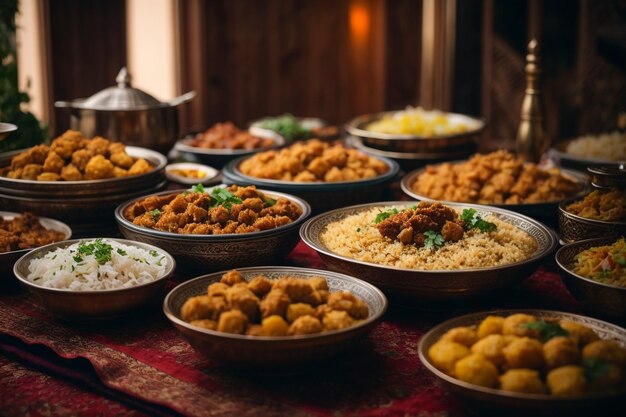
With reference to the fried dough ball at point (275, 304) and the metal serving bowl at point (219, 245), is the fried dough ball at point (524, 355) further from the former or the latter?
the metal serving bowl at point (219, 245)

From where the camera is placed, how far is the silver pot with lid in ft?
10.7

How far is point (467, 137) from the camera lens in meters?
3.71

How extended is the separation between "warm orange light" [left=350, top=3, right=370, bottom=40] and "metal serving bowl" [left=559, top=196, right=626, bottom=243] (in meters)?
5.12

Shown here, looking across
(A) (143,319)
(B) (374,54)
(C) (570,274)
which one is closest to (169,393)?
(A) (143,319)

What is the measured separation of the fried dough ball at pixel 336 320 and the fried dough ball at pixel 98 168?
139 centimetres

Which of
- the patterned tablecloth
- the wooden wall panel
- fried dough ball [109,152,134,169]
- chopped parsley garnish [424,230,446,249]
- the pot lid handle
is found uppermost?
the wooden wall panel

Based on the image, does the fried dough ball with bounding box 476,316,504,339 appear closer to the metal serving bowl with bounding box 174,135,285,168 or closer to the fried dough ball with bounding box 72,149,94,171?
the fried dough ball with bounding box 72,149,94,171

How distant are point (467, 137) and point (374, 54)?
375cm

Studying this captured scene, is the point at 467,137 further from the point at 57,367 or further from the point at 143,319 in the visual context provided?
the point at 57,367

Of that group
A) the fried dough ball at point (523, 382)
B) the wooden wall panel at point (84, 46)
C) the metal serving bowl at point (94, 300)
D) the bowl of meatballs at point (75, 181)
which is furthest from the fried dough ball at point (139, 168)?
the wooden wall panel at point (84, 46)

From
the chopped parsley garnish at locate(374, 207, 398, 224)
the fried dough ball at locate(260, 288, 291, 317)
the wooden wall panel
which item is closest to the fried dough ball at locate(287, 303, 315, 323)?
the fried dough ball at locate(260, 288, 291, 317)

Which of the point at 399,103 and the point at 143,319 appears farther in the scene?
the point at 399,103

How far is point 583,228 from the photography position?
7.41 ft

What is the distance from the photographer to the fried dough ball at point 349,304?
1739 mm
